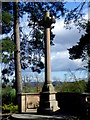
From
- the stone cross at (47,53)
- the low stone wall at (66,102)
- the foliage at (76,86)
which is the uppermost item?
the stone cross at (47,53)

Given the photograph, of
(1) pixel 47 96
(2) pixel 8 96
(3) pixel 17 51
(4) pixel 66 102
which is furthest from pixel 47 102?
(3) pixel 17 51

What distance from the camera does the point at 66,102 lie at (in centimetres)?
1278

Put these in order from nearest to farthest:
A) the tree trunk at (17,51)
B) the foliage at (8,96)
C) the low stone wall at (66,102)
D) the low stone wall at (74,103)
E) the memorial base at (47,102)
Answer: the low stone wall at (74,103) → the low stone wall at (66,102) → the memorial base at (47,102) → the foliage at (8,96) → the tree trunk at (17,51)

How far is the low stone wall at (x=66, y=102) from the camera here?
432 inches

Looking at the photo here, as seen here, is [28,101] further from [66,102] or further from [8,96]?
[8,96]

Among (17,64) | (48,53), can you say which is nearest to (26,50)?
(17,64)

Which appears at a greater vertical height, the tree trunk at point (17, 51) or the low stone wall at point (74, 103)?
the tree trunk at point (17, 51)

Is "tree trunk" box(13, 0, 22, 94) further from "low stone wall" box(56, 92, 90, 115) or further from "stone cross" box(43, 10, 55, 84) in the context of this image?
"stone cross" box(43, 10, 55, 84)

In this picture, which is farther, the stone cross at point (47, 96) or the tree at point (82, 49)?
the tree at point (82, 49)

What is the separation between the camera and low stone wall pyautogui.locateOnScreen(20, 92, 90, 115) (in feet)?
36.0

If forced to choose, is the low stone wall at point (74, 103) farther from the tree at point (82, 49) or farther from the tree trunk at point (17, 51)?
the tree trunk at point (17, 51)

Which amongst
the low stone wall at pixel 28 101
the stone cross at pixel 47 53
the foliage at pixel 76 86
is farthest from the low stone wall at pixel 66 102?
the foliage at pixel 76 86

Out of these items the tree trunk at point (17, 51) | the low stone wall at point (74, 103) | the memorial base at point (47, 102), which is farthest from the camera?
the tree trunk at point (17, 51)

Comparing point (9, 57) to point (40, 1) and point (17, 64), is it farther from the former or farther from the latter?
point (40, 1)
